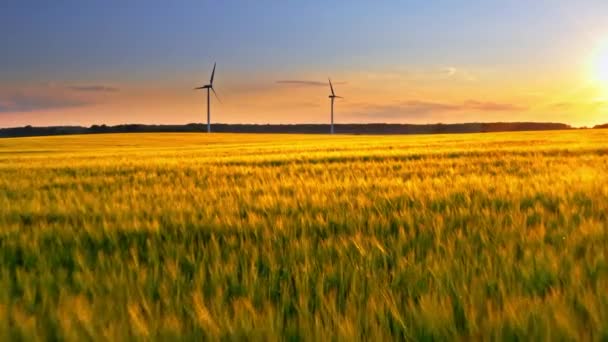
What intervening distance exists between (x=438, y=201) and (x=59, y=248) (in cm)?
345

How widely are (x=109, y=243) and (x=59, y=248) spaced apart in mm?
327

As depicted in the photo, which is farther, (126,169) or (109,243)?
(126,169)

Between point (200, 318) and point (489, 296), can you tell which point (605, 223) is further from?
point (200, 318)

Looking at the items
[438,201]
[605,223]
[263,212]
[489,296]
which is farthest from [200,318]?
[438,201]

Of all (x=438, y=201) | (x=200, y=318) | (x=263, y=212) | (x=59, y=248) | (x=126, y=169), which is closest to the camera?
(x=200, y=318)

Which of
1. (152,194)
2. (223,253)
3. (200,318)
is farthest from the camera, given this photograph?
(152,194)

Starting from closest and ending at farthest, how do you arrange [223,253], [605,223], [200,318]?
1. [200,318]
2. [223,253]
3. [605,223]

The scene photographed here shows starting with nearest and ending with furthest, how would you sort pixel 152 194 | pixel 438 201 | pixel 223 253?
pixel 223 253 < pixel 438 201 < pixel 152 194

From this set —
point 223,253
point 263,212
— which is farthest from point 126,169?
point 223,253

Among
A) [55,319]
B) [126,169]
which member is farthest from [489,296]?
[126,169]

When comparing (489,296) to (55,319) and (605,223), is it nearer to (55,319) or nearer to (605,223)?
(55,319)

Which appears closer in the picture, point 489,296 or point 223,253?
point 489,296

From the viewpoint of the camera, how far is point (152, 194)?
6.43 meters

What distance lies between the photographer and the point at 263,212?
449 centimetres
